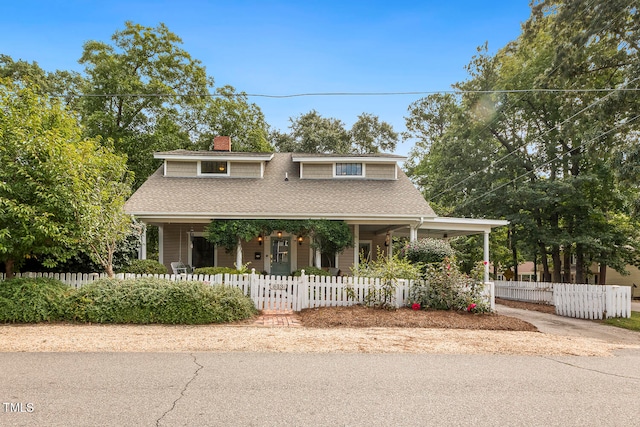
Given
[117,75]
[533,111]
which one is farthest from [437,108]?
[117,75]

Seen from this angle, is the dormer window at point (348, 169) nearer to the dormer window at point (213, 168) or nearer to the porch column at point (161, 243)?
the dormer window at point (213, 168)

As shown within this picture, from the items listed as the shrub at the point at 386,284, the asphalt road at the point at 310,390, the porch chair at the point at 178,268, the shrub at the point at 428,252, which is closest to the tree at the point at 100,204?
the porch chair at the point at 178,268

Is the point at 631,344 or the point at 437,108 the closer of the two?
the point at 631,344

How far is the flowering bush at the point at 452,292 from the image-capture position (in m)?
10.5

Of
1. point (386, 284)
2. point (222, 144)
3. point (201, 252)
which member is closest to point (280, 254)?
point (201, 252)

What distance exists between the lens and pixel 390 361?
5.97 meters

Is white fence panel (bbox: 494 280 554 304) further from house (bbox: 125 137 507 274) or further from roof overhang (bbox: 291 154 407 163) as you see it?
roof overhang (bbox: 291 154 407 163)

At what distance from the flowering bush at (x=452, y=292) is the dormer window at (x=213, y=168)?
11057 millimetres

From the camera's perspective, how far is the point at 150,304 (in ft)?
29.2

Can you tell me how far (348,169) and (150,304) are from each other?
11482 mm

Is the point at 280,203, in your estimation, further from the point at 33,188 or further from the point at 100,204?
the point at 33,188

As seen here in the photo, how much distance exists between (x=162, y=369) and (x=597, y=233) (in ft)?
75.8

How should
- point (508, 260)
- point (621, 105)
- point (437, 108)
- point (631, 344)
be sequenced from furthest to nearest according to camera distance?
point (437, 108)
point (508, 260)
point (621, 105)
point (631, 344)

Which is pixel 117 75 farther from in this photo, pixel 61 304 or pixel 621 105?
pixel 621 105
